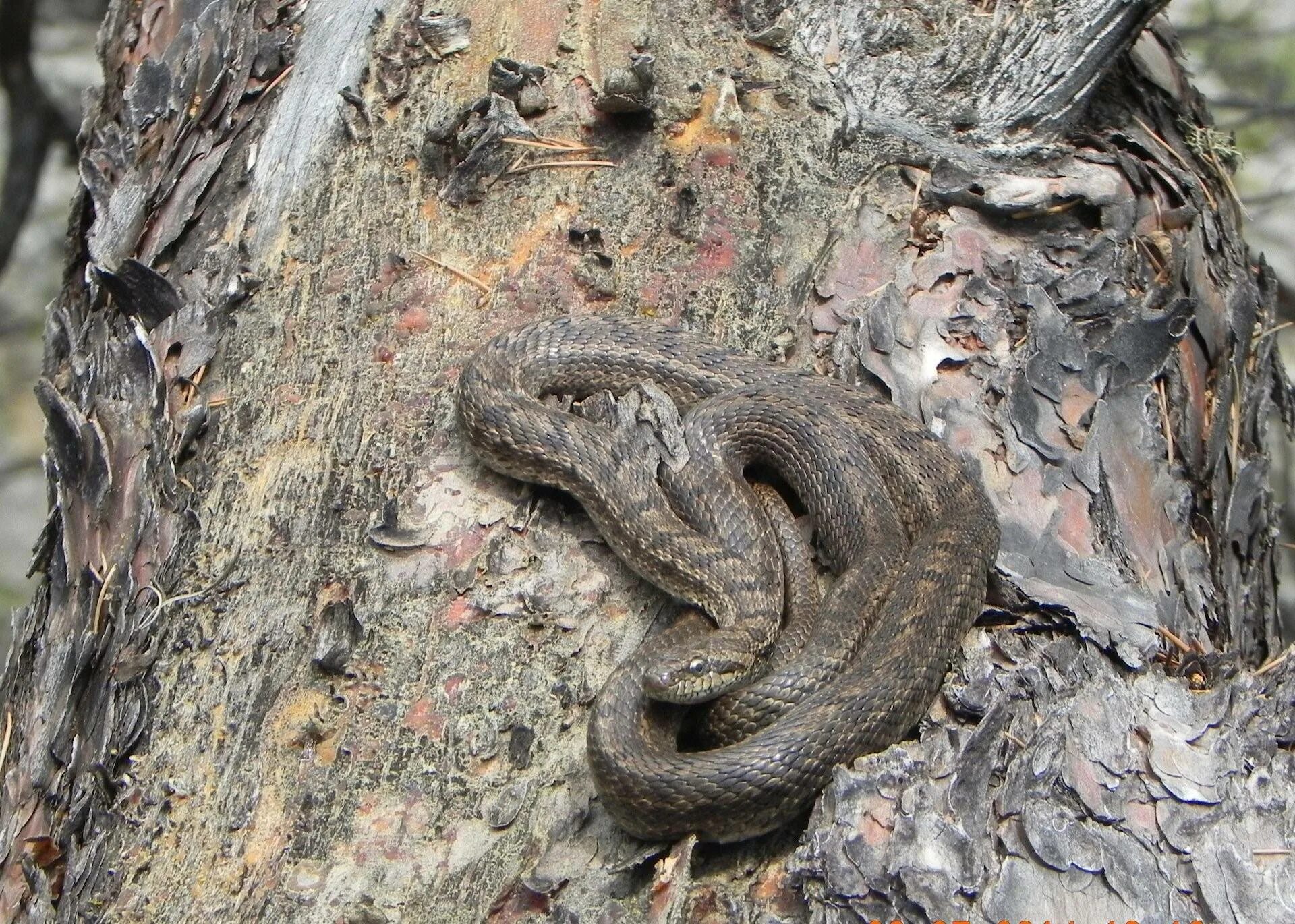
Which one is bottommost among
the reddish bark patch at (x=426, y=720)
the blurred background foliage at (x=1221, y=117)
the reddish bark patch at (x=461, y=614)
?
the blurred background foliage at (x=1221, y=117)

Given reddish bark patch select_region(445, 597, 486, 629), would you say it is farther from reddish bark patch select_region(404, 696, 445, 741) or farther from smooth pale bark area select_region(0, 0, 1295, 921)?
reddish bark patch select_region(404, 696, 445, 741)

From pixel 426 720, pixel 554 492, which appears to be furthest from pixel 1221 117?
pixel 426 720

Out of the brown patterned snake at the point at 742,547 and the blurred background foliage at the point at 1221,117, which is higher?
the brown patterned snake at the point at 742,547

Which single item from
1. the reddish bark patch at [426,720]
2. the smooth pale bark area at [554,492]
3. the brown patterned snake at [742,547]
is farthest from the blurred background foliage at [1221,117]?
the reddish bark patch at [426,720]

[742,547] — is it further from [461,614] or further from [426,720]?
[426,720]

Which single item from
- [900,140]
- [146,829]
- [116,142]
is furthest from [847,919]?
[116,142]

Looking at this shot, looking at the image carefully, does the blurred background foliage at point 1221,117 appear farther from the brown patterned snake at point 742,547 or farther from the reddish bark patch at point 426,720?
the reddish bark patch at point 426,720

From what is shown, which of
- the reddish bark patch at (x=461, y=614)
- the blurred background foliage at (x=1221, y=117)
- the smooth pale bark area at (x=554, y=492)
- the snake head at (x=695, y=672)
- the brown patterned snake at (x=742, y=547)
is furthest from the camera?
the blurred background foliage at (x=1221, y=117)
